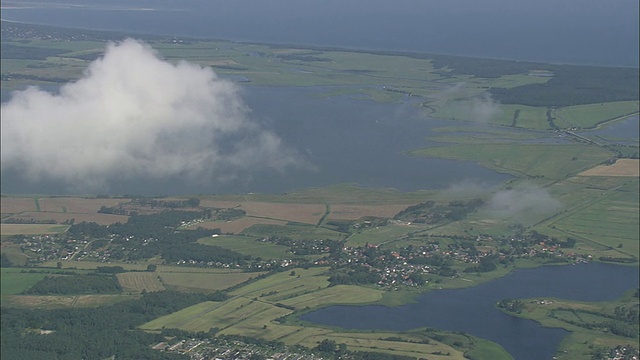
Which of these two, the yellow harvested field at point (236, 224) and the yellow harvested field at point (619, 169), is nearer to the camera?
the yellow harvested field at point (236, 224)

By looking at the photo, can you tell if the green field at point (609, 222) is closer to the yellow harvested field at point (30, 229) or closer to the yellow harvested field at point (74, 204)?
the yellow harvested field at point (74, 204)

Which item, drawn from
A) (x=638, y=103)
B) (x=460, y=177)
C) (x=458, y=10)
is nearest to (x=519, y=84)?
(x=638, y=103)

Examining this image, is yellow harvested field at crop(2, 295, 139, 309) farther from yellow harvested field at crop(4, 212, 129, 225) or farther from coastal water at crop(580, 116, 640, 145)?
coastal water at crop(580, 116, 640, 145)

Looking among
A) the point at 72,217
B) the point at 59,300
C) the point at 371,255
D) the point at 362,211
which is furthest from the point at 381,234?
the point at 59,300

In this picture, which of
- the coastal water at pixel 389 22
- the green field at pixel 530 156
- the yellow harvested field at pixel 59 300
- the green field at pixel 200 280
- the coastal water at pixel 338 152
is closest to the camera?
the yellow harvested field at pixel 59 300

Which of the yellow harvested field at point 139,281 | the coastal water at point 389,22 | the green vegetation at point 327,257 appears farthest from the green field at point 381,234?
the coastal water at point 389,22

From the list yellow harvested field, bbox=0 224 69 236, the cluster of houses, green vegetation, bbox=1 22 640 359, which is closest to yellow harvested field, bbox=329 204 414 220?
green vegetation, bbox=1 22 640 359

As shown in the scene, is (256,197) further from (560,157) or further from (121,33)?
(121,33)

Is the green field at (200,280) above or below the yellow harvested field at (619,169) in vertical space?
below
